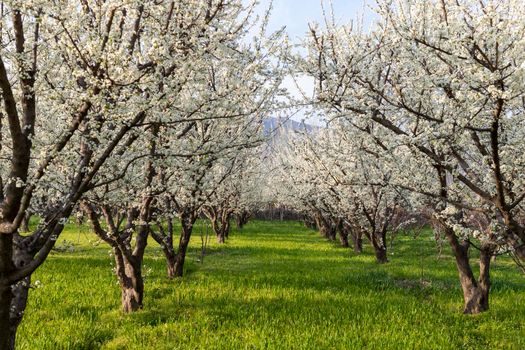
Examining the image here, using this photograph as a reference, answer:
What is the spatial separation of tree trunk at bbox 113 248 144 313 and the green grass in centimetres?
34

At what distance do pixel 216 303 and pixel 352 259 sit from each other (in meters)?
11.3

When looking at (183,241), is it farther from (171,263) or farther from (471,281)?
(471,281)

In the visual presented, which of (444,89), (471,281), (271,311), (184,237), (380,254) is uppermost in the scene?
(444,89)

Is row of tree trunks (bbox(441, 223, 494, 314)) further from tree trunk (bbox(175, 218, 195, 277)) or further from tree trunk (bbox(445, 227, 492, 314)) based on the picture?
tree trunk (bbox(175, 218, 195, 277))

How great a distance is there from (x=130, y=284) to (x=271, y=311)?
10.2 feet

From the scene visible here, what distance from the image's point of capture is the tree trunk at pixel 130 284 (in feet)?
30.9

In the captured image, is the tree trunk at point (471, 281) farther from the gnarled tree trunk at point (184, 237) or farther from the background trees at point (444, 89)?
the gnarled tree trunk at point (184, 237)

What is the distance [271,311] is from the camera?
9641 millimetres

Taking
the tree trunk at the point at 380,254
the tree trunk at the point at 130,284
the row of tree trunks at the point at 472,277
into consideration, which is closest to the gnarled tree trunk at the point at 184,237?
the tree trunk at the point at 130,284

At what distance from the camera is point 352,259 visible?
20469 millimetres

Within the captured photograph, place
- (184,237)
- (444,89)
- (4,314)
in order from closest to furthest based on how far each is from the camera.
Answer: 1. (4,314)
2. (444,89)
3. (184,237)

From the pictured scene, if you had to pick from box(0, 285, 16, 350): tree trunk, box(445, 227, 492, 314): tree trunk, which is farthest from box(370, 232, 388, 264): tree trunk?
box(0, 285, 16, 350): tree trunk

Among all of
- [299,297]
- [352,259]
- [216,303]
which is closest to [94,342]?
[216,303]

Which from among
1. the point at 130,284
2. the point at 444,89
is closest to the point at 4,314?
the point at 130,284
